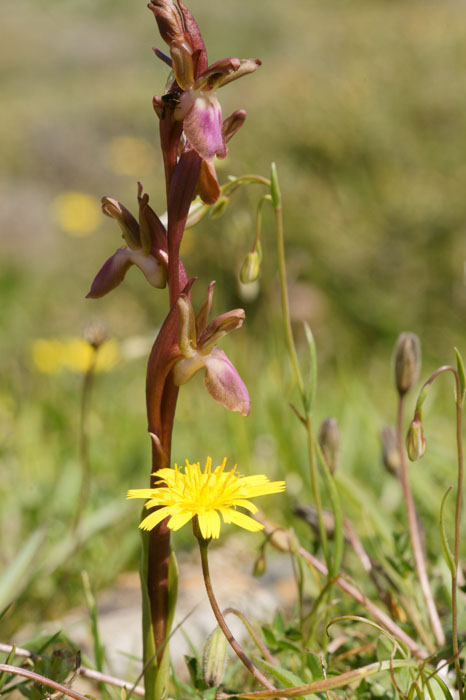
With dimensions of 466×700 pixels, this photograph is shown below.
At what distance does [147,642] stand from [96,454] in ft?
4.15

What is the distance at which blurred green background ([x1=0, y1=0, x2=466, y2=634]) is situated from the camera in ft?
5.28

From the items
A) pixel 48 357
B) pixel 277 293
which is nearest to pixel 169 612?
pixel 48 357

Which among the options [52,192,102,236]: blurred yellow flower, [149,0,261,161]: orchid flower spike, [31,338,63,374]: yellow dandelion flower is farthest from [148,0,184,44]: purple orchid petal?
[52,192,102,236]: blurred yellow flower

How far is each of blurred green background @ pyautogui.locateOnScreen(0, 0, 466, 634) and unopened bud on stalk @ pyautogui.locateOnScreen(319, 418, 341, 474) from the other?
0.22m

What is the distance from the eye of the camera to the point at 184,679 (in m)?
1.15

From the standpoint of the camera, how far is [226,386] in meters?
0.70

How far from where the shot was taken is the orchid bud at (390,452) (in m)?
1.19

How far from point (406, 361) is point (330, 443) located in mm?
149

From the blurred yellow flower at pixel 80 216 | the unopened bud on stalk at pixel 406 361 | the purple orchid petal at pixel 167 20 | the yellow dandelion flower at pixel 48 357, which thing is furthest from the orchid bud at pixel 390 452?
the blurred yellow flower at pixel 80 216

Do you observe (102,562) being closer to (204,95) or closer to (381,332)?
(204,95)

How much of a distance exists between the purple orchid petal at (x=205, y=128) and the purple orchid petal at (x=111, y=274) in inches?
5.3

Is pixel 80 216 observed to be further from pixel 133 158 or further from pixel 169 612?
pixel 169 612

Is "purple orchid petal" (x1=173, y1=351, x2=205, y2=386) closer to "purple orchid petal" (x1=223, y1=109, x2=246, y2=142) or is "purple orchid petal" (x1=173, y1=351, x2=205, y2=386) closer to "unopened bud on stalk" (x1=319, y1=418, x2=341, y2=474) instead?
"purple orchid petal" (x1=223, y1=109, x2=246, y2=142)

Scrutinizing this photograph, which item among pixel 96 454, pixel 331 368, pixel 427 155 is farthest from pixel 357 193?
pixel 96 454
